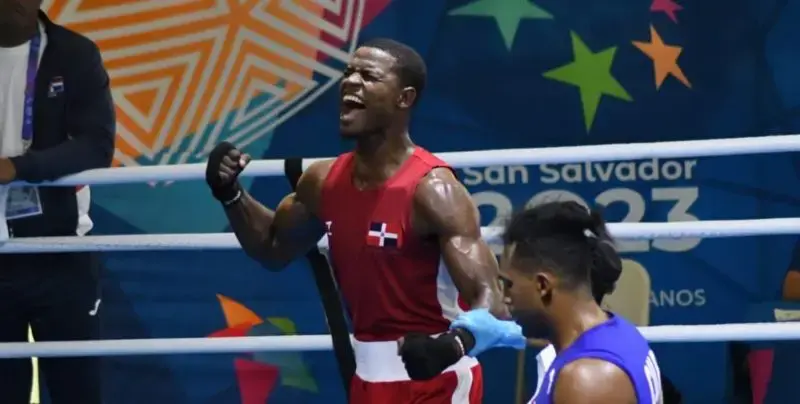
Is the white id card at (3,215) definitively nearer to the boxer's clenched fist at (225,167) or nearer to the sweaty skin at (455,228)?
the boxer's clenched fist at (225,167)

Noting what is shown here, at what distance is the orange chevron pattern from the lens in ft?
13.7

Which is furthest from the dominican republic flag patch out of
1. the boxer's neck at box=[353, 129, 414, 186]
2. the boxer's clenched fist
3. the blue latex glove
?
the boxer's clenched fist

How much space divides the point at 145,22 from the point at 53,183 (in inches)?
45.0

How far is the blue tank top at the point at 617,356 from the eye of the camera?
2.00 meters

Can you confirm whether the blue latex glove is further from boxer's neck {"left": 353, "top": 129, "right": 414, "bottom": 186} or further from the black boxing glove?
boxer's neck {"left": 353, "top": 129, "right": 414, "bottom": 186}

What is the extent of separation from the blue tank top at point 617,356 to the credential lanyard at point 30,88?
5.66 ft

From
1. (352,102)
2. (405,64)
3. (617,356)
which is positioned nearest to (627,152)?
(405,64)

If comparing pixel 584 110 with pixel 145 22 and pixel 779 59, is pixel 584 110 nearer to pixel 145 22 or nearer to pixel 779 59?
pixel 779 59

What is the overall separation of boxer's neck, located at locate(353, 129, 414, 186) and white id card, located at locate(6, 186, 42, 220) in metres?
1.04

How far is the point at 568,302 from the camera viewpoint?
2160 mm

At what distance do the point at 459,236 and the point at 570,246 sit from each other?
1.72 feet

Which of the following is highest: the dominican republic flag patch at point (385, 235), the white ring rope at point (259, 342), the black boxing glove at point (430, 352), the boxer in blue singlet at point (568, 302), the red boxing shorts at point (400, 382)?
the boxer in blue singlet at point (568, 302)

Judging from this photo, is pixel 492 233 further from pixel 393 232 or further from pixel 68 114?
pixel 68 114

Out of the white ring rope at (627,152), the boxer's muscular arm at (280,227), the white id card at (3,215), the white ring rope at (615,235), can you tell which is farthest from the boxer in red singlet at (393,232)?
the white id card at (3,215)
